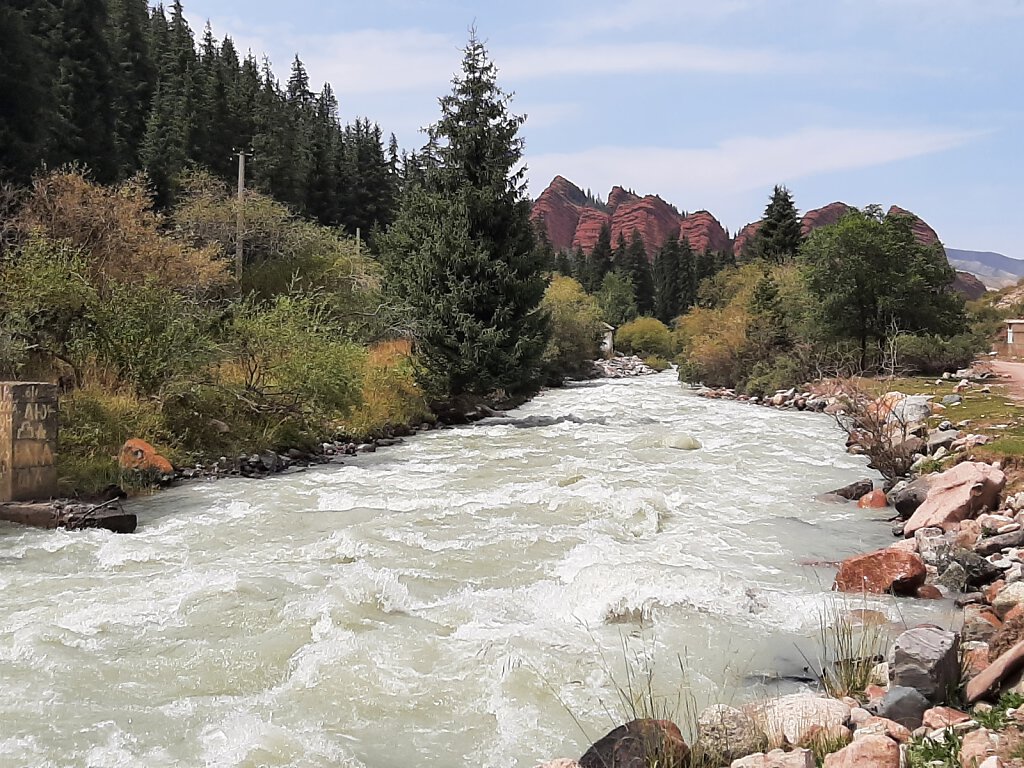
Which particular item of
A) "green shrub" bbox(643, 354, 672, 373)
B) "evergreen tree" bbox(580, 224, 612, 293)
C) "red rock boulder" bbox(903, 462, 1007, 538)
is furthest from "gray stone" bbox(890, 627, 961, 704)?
"evergreen tree" bbox(580, 224, 612, 293)

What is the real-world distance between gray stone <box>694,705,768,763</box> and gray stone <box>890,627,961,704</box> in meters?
0.88

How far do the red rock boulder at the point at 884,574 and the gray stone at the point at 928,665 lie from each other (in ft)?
7.77

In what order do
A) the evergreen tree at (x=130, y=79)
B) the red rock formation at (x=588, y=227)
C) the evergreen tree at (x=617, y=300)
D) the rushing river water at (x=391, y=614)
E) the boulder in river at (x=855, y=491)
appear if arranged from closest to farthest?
the rushing river water at (x=391, y=614), the boulder in river at (x=855, y=491), the evergreen tree at (x=130, y=79), the evergreen tree at (x=617, y=300), the red rock formation at (x=588, y=227)

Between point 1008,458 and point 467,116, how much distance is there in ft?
50.7

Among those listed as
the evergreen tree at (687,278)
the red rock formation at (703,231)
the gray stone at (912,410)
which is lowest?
the gray stone at (912,410)

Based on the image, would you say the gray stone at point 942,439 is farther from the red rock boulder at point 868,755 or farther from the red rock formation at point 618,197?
the red rock formation at point 618,197

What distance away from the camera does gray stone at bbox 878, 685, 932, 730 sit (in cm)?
383

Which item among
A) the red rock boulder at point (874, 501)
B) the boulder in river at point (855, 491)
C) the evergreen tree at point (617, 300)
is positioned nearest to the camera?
the red rock boulder at point (874, 501)

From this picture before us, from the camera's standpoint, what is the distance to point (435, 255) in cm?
2012

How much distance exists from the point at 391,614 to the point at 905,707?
3692 mm

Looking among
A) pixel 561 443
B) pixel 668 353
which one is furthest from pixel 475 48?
pixel 668 353

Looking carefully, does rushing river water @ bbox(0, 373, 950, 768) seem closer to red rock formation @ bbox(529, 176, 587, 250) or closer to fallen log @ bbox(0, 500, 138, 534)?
fallen log @ bbox(0, 500, 138, 534)

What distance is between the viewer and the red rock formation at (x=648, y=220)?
137750mm

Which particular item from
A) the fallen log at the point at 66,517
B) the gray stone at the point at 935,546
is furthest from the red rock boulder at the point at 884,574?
the fallen log at the point at 66,517
